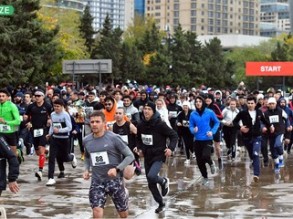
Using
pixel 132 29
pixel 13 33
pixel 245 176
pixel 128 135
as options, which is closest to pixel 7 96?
pixel 128 135

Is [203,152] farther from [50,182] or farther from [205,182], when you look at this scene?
[50,182]

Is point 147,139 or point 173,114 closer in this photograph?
point 147,139

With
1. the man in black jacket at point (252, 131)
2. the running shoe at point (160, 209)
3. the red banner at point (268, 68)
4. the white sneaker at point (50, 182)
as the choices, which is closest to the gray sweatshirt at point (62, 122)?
the white sneaker at point (50, 182)

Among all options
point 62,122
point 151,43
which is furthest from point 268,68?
point 151,43

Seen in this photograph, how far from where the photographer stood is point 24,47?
3675 cm

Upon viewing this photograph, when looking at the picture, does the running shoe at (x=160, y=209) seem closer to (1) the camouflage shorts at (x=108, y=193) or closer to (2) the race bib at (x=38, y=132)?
(1) the camouflage shorts at (x=108, y=193)

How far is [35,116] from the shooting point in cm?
1440

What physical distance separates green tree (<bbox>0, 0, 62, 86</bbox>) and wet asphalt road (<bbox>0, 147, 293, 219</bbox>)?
63.1ft

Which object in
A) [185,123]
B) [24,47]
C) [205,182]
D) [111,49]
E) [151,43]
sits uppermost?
[151,43]

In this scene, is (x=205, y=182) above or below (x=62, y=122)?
below

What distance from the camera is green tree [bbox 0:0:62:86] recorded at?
3428cm

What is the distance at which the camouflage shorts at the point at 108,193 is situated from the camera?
7988 mm

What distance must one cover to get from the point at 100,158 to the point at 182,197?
162 inches

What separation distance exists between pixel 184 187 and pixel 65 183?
2411mm
